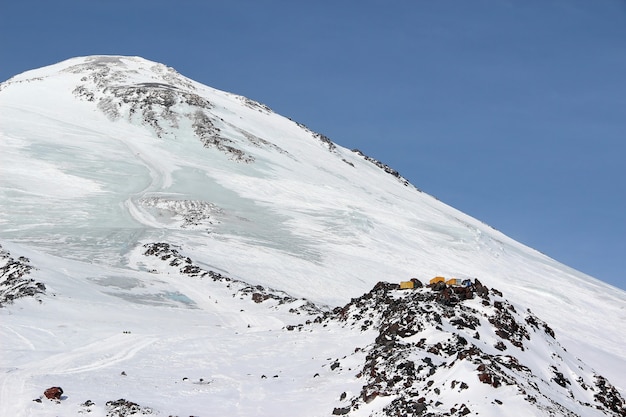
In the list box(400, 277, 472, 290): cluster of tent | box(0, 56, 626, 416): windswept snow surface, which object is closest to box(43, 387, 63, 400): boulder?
box(0, 56, 626, 416): windswept snow surface

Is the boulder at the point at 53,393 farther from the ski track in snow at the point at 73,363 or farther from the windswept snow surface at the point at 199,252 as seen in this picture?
the ski track in snow at the point at 73,363

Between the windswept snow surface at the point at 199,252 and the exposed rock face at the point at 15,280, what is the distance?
0.53 meters

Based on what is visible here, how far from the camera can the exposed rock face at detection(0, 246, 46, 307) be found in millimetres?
31891

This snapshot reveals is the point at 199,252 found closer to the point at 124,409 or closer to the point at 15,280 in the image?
the point at 15,280

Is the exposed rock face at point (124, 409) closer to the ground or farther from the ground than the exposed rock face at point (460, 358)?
closer to the ground

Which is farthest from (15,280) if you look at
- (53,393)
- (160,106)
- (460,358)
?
(160,106)

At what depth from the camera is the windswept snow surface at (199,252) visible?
2291 cm

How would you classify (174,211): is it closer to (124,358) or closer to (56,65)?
(124,358)

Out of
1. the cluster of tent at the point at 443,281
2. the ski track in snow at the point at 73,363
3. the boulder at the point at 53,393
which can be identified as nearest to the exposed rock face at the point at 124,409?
the boulder at the point at 53,393

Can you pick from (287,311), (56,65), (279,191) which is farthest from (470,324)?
(56,65)

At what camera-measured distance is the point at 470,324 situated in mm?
23484

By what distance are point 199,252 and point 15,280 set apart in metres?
16.9

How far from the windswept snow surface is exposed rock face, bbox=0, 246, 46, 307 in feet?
1.73

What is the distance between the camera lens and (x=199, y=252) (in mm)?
49969
